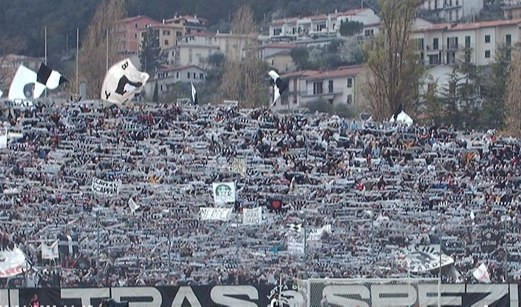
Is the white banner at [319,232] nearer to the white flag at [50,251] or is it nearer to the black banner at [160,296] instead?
the white flag at [50,251]

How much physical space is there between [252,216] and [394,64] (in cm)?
3094

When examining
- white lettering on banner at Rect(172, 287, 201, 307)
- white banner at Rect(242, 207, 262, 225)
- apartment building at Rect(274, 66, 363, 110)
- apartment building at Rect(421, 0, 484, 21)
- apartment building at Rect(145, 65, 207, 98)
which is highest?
apartment building at Rect(421, 0, 484, 21)

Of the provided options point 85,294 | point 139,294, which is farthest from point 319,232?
point 85,294

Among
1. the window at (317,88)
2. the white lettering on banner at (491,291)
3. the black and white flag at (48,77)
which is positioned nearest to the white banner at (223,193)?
the white lettering on banner at (491,291)

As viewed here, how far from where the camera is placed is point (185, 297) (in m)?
30.5

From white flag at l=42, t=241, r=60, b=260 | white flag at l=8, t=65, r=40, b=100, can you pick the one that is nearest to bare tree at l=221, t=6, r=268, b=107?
white flag at l=8, t=65, r=40, b=100

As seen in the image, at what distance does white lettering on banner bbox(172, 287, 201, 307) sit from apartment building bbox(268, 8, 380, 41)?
10967 cm

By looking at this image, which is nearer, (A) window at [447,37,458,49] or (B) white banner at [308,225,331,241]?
(B) white banner at [308,225,331,241]

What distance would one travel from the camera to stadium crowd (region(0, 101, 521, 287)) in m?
35.9

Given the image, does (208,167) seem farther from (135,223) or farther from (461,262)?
(461,262)

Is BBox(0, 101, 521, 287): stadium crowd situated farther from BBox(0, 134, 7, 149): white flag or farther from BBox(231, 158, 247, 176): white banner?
BBox(0, 134, 7, 149): white flag

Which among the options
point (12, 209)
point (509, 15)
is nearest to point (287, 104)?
point (509, 15)

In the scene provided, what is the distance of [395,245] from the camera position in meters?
37.7

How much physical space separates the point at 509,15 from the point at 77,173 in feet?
298
